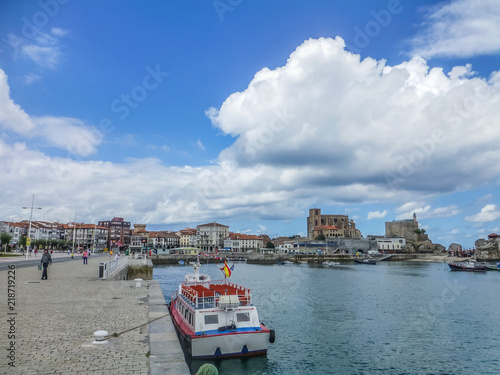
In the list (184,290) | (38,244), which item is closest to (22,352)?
(184,290)

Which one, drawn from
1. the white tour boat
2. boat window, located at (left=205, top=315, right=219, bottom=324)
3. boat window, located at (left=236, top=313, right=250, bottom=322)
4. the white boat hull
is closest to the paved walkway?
the white tour boat

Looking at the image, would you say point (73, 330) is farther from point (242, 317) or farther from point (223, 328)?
point (242, 317)

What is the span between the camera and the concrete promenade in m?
9.79

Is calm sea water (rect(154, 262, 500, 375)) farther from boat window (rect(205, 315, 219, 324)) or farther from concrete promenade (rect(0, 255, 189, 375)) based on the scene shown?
concrete promenade (rect(0, 255, 189, 375))

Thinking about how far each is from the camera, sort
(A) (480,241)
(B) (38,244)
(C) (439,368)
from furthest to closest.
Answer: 1. (A) (480,241)
2. (B) (38,244)
3. (C) (439,368)

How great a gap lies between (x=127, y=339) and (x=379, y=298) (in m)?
37.6

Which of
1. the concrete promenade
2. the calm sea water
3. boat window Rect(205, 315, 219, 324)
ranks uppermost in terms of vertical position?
the concrete promenade

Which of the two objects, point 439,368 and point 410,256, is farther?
point 410,256

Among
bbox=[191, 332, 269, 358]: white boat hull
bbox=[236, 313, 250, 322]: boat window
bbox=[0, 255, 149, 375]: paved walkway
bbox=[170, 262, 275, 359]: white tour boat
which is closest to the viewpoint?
bbox=[0, 255, 149, 375]: paved walkway

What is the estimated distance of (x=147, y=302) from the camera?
20094mm

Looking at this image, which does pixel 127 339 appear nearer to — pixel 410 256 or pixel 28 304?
pixel 28 304

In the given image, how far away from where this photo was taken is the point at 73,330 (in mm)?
13328

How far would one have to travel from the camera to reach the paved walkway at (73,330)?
9.77 meters

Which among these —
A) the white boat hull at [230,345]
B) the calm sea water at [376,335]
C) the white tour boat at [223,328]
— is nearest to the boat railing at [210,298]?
the white tour boat at [223,328]
